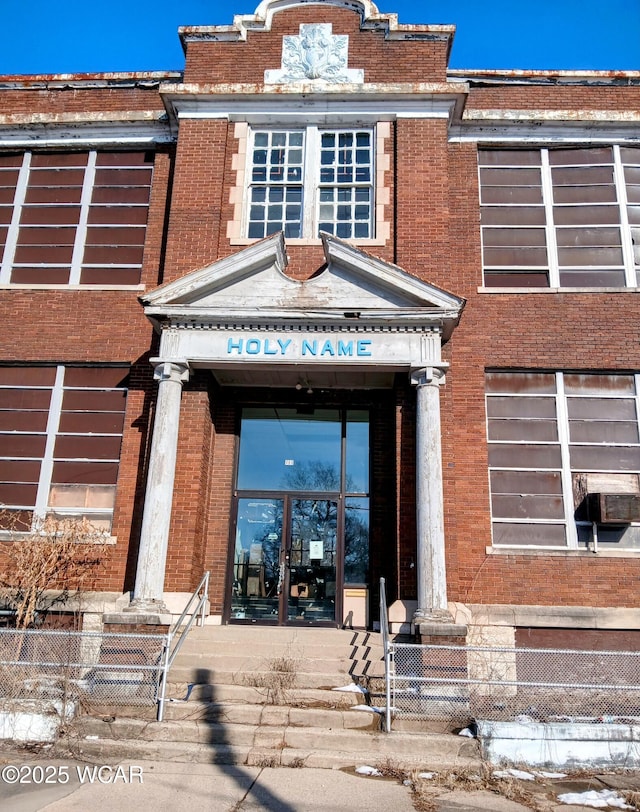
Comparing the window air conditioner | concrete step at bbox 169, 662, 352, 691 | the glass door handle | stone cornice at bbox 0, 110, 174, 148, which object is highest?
stone cornice at bbox 0, 110, 174, 148

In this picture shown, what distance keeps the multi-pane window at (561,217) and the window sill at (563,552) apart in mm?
4293

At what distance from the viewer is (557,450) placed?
10.2 metres

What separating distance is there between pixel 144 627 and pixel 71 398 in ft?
13.9

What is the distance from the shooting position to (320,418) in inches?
435

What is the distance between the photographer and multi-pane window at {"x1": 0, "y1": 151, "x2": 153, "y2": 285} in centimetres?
1148

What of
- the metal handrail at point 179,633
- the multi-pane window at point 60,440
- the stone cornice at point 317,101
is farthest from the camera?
the stone cornice at point 317,101

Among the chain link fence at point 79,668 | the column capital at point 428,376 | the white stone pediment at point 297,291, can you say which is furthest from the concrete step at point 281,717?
the white stone pediment at point 297,291

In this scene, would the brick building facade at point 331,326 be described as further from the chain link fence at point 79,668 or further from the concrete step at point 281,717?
the concrete step at point 281,717

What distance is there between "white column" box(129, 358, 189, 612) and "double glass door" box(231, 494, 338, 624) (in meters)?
1.69

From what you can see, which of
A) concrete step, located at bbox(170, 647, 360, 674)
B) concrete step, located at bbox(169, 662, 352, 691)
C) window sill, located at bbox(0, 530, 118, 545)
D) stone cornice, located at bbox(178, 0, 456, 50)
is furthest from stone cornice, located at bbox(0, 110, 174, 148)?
concrete step, located at bbox(169, 662, 352, 691)

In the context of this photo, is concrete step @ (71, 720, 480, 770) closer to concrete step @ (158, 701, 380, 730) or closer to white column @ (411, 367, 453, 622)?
concrete step @ (158, 701, 380, 730)

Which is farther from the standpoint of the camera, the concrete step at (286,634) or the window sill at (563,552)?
the window sill at (563,552)

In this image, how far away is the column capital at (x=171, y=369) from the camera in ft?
30.9

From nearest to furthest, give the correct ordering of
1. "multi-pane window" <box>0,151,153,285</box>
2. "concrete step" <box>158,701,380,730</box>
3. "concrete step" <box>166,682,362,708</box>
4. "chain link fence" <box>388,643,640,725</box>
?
1. "concrete step" <box>158,701,380,730</box>
2. "chain link fence" <box>388,643,640,725</box>
3. "concrete step" <box>166,682,362,708</box>
4. "multi-pane window" <box>0,151,153,285</box>
